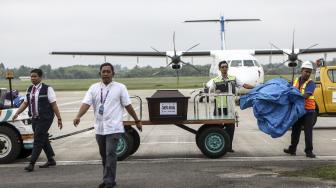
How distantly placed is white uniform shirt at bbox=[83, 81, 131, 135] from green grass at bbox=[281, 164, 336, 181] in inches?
106

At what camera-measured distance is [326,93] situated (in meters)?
15.8

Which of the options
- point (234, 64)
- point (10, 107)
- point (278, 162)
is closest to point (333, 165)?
point (278, 162)

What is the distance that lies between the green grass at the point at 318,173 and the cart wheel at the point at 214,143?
6.29ft

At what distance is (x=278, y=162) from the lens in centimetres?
961


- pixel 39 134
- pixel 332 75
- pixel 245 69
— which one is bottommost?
pixel 39 134

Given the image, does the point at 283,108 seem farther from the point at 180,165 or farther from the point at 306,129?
the point at 180,165

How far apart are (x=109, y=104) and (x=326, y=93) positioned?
987cm

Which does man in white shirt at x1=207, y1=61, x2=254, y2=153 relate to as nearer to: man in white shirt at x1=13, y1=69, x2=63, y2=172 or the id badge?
man in white shirt at x1=13, y1=69, x2=63, y2=172

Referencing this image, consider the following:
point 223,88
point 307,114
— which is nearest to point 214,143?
point 223,88

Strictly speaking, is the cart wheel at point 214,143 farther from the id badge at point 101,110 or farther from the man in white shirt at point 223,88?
the id badge at point 101,110

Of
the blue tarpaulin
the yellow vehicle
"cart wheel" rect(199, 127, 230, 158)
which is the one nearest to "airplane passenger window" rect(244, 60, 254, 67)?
the yellow vehicle

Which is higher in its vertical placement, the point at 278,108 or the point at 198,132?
the point at 278,108

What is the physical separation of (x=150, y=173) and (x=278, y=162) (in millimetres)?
2390

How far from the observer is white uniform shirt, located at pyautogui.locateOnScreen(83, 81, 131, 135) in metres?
7.48
